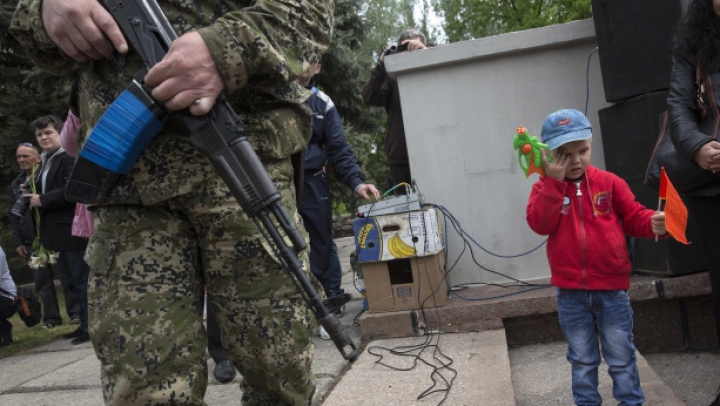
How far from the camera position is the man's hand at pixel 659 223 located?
2408 millimetres

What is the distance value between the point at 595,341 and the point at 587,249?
1.37 feet

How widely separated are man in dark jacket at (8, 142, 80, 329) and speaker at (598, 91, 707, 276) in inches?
203

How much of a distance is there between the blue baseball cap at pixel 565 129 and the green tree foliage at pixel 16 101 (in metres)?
7.48

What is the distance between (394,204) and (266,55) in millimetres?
2734

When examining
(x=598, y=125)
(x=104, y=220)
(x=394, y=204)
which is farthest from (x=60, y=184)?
(x=598, y=125)

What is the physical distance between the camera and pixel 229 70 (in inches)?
59.2

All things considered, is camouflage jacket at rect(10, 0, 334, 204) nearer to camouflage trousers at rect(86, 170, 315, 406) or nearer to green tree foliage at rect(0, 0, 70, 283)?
camouflage trousers at rect(86, 170, 315, 406)

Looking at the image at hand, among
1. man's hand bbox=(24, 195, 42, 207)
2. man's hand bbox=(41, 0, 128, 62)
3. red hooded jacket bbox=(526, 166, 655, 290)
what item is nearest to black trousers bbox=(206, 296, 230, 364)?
red hooded jacket bbox=(526, 166, 655, 290)

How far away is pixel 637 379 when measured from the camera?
2627 mm

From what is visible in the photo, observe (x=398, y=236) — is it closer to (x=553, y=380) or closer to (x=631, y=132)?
(x=553, y=380)

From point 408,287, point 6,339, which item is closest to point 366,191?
point 408,287

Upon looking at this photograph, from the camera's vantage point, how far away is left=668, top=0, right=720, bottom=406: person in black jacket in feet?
8.86

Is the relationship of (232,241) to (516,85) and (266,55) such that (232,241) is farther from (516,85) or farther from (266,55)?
(516,85)

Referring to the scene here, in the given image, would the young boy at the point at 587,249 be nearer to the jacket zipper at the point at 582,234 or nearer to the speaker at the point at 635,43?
the jacket zipper at the point at 582,234
